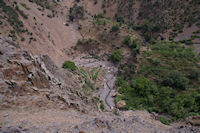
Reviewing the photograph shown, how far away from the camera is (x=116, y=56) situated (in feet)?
Answer: 180

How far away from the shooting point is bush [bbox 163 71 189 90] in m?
39.3

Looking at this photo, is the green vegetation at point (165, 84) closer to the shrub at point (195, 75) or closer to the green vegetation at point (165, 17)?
the shrub at point (195, 75)

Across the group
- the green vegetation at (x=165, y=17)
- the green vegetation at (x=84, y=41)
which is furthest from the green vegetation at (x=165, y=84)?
the green vegetation at (x=84, y=41)

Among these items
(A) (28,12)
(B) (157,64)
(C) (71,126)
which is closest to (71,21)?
(A) (28,12)

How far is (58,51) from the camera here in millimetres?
54750

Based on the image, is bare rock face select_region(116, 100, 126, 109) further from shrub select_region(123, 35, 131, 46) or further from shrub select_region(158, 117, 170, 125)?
shrub select_region(123, 35, 131, 46)

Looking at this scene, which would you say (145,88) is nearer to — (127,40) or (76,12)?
(127,40)

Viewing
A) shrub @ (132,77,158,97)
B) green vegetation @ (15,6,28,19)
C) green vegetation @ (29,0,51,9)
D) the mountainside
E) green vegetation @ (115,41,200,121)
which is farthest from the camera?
green vegetation @ (29,0,51,9)

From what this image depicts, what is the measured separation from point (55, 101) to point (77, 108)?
3.53 m

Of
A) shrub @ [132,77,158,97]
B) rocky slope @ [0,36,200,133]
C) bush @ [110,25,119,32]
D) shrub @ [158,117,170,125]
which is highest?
bush @ [110,25,119,32]

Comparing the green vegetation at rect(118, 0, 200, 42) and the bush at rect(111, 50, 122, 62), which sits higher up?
the green vegetation at rect(118, 0, 200, 42)

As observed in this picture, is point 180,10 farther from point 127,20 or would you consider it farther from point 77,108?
point 77,108

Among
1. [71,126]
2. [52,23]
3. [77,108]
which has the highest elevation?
[52,23]

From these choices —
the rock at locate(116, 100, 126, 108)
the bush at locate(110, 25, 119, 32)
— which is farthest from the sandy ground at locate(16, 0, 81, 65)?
the rock at locate(116, 100, 126, 108)
